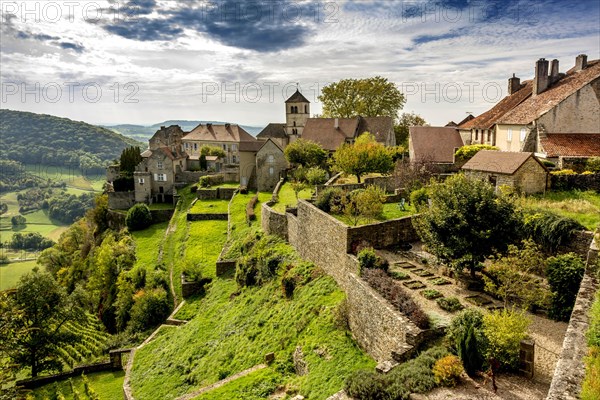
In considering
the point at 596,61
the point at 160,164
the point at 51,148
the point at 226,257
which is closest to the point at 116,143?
the point at 51,148

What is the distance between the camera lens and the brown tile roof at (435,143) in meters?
39.8

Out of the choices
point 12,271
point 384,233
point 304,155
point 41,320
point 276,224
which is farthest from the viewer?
point 12,271

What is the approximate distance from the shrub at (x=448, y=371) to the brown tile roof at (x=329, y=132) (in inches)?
1765

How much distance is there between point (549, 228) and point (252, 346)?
13.7m

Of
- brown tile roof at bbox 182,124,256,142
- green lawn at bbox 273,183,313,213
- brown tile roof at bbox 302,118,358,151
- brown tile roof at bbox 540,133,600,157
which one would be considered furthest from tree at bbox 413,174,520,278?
brown tile roof at bbox 182,124,256,142

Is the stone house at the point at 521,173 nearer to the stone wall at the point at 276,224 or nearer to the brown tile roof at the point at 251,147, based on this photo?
the stone wall at the point at 276,224

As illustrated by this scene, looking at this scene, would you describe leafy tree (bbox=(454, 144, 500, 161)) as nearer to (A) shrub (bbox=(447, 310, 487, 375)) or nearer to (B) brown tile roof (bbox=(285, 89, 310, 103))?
(A) shrub (bbox=(447, 310, 487, 375))

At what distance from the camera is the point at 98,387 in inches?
1059

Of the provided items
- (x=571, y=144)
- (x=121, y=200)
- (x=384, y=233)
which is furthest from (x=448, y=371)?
(x=121, y=200)

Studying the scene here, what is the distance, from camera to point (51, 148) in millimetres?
140875

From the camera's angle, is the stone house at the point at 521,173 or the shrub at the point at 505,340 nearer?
the shrub at the point at 505,340

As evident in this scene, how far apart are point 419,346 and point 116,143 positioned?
155 metres

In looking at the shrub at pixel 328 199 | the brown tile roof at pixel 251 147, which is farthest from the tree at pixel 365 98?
the shrub at pixel 328 199

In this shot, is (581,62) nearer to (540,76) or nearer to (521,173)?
(540,76)
